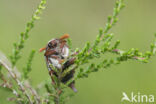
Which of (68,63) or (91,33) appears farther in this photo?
(91,33)

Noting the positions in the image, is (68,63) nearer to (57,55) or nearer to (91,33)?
(57,55)

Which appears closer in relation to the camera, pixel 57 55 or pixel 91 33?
pixel 57 55

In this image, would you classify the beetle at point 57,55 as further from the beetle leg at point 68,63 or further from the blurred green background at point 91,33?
the blurred green background at point 91,33

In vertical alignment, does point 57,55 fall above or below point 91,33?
above

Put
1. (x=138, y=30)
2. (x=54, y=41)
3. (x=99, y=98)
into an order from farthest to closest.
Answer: (x=138, y=30), (x=99, y=98), (x=54, y=41)

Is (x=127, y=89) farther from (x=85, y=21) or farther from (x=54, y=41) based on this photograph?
(x=85, y=21)

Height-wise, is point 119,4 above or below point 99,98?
above

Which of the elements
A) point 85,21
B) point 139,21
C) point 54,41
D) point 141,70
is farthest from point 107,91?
point 85,21

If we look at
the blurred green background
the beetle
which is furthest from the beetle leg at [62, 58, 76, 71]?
the blurred green background

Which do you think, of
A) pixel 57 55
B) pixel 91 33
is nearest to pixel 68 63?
pixel 57 55
